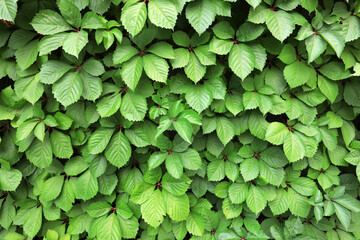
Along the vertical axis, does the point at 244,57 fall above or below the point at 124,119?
above

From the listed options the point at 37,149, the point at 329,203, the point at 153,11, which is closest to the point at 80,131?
the point at 37,149

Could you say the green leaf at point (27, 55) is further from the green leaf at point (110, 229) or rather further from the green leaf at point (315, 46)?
the green leaf at point (315, 46)

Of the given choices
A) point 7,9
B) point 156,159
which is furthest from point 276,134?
point 7,9

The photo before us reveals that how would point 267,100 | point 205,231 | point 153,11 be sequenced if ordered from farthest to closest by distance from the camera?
point 205,231
point 267,100
point 153,11

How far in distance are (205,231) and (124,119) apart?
971 mm

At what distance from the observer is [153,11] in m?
1.08

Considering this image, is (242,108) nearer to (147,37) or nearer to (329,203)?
(147,37)

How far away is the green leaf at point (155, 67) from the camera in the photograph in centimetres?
119

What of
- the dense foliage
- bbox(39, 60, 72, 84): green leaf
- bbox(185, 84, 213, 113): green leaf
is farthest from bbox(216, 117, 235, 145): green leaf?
bbox(39, 60, 72, 84): green leaf

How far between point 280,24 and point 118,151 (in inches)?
43.4

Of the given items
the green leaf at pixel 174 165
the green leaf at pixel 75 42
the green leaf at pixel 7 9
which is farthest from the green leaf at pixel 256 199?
the green leaf at pixel 7 9

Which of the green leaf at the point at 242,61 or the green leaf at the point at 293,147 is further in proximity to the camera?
the green leaf at the point at 293,147

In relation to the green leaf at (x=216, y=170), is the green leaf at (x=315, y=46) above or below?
above

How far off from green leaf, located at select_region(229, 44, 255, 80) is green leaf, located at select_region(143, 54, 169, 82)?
1.18 ft
